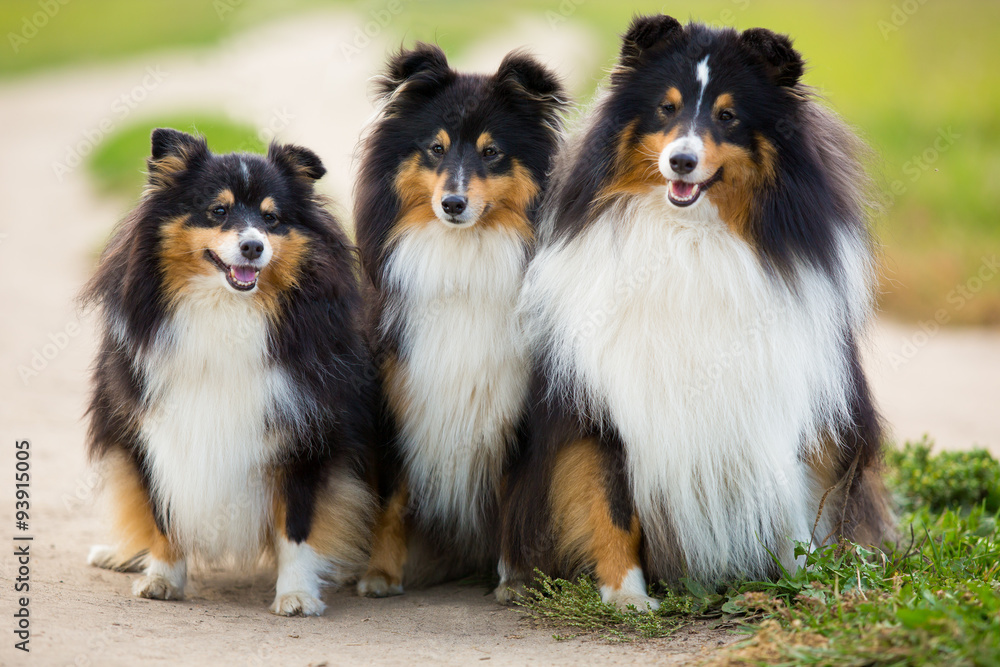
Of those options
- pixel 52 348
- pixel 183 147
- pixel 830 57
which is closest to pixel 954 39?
pixel 830 57

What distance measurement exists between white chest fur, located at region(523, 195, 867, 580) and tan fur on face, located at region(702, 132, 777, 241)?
0.20ft

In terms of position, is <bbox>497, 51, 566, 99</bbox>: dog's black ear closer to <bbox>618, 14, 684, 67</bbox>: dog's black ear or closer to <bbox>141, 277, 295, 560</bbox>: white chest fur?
<bbox>618, 14, 684, 67</bbox>: dog's black ear

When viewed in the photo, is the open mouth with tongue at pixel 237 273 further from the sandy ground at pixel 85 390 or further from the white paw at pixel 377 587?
the white paw at pixel 377 587

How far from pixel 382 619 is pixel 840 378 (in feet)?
7.13

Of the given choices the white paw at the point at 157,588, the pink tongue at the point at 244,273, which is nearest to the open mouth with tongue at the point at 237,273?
the pink tongue at the point at 244,273

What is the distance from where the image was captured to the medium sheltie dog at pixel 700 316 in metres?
3.70

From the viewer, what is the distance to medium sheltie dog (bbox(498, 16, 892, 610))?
3.70 metres

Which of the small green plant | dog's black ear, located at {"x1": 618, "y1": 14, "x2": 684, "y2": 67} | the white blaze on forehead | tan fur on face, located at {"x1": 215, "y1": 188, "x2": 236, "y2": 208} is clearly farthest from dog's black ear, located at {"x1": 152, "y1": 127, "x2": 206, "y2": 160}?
the small green plant

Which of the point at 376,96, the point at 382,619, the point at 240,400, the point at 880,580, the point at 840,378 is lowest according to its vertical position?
the point at 382,619

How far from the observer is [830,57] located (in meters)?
20.0

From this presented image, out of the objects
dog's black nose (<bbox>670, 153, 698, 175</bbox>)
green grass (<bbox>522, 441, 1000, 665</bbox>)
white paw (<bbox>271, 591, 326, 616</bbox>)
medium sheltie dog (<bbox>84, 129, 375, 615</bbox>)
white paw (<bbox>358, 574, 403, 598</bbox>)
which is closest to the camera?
green grass (<bbox>522, 441, 1000, 665</bbox>)

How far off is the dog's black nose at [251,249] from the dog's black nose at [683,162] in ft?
5.46

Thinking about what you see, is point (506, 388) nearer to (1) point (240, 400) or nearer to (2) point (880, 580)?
(1) point (240, 400)

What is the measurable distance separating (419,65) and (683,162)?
1461 millimetres
